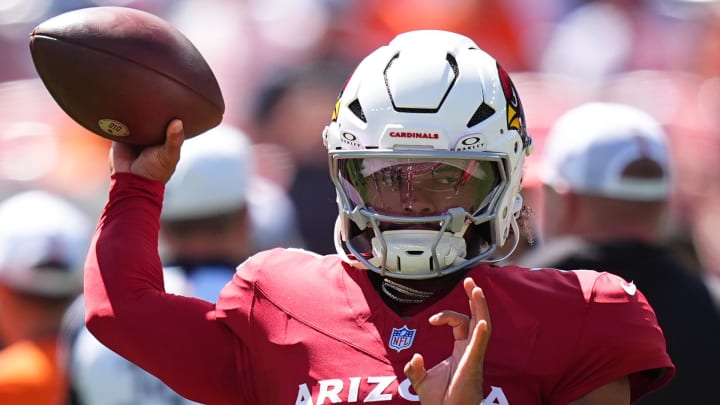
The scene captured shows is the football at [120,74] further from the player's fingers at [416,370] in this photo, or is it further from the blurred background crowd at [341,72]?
the blurred background crowd at [341,72]

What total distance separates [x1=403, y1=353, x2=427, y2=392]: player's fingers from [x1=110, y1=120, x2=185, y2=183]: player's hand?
747 mm

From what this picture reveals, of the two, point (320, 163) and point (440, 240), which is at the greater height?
point (440, 240)

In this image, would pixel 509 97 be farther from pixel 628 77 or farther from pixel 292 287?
pixel 628 77

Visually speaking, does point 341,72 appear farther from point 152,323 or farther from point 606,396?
point 606,396

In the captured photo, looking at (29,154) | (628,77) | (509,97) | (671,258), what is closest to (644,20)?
(628,77)

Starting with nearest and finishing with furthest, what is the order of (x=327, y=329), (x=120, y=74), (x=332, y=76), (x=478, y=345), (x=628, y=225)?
(x=478, y=345), (x=327, y=329), (x=120, y=74), (x=628, y=225), (x=332, y=76)

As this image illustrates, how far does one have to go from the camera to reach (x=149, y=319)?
2.72 m

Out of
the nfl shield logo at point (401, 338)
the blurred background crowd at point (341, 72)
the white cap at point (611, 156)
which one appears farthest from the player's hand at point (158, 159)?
the blurred background crowd at point (341, 72)

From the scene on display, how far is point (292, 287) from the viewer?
2760mm

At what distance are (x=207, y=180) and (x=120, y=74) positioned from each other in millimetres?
2096

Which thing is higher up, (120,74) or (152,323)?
(120,74)

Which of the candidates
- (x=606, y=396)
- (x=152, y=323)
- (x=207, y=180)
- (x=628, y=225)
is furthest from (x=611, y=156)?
(x=152, y=323)

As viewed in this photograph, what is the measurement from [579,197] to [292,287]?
2.02m

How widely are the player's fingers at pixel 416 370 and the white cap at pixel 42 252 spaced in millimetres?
2488
